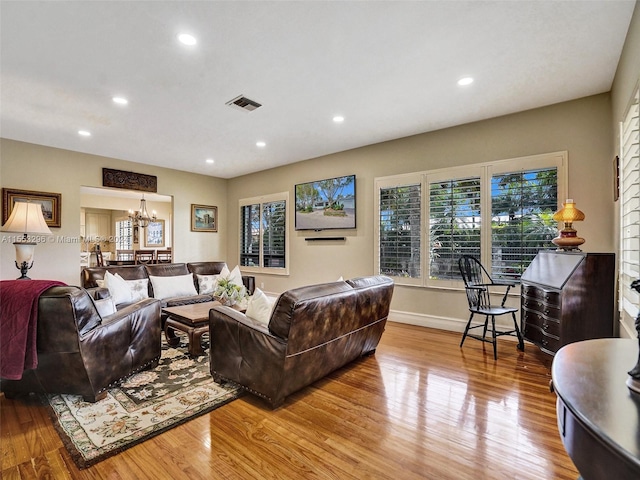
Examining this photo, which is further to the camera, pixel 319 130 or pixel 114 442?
pixel 319 130

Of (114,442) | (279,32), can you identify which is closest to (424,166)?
(279,32)

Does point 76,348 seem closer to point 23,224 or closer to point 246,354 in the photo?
point 246,354

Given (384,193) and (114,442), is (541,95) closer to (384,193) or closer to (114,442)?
(384,193)

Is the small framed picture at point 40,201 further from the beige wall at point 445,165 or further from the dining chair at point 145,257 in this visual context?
the beige wall at point 445,165

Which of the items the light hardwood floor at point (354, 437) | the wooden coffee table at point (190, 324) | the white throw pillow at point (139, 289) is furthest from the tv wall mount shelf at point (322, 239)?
the light hardwood floor at point (354, 437)

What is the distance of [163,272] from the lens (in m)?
4.88

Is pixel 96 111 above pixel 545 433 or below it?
above

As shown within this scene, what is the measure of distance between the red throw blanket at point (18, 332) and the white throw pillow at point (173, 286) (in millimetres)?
2476

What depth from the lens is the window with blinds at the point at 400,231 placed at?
15.1ft

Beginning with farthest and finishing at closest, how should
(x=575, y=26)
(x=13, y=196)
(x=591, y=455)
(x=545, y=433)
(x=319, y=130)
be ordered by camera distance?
(x=13, y=196)
(x=319, y=130)
(x=575, y=26)
(x=545, y=433)
(x=591, y=455)

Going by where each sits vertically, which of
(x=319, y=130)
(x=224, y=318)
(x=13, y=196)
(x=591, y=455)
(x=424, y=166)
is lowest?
(x=224, y=318)

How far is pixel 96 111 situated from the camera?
382cm

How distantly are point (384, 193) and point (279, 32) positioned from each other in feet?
9.88

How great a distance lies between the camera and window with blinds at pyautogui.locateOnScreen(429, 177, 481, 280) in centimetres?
413
